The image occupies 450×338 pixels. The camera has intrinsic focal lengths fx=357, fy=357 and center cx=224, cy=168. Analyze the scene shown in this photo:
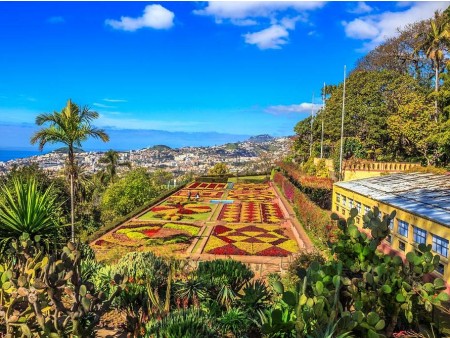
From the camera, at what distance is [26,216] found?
30.4 ft

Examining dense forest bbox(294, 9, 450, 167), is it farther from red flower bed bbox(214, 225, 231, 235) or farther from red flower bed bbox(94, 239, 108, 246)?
red flower bed bbox(94, 239, 108, 246)

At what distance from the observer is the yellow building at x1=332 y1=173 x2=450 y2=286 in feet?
39.1

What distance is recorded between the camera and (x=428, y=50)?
34.2 metres

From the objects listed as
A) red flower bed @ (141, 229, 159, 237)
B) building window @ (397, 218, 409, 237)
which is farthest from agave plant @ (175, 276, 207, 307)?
red flower bed @ (141, 229, 159, 237)

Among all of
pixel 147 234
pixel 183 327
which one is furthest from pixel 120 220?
pixel 183 327

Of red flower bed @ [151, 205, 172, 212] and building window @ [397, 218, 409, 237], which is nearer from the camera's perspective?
building window @ [397, 218, 409, 237]

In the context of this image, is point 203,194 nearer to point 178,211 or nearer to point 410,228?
point 178,211

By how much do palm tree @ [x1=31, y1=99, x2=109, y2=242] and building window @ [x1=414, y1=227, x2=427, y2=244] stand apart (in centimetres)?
1417

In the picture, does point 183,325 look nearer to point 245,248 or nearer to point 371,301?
point 371,301

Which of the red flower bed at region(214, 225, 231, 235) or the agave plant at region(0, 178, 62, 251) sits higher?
the agave plant at region(0, 178, 62, 251)

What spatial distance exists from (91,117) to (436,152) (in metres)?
28.6

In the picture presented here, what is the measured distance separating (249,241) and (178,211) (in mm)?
12056

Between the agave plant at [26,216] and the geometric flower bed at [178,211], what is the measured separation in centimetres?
1960

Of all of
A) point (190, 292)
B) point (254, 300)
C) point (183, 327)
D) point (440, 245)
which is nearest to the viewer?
point (183, 327)
